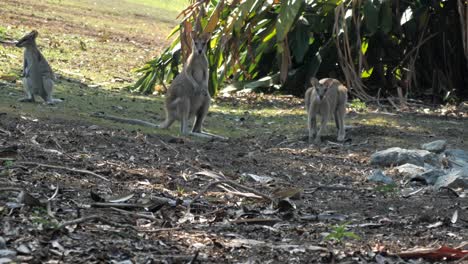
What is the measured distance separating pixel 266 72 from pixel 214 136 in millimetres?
5599

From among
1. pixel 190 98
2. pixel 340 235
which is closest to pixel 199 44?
pixel 190 98

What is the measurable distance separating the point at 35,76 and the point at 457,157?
258 inches

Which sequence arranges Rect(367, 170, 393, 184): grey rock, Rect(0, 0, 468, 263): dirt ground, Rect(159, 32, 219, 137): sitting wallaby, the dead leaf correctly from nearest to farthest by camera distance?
Rect(0, 0, 468, 263): dirt ground, the dead leaf, Rect(367, 170, 393, 184): grey rock, Rect(159, 32, 219, 137): sitting wallaby

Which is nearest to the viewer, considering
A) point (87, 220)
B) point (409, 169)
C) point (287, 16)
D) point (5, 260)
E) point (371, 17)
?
point (5, 260)

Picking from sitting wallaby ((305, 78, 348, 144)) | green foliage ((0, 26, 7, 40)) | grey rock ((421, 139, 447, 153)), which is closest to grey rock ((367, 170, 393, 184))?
grey rock ((421, 139, 447, 153))

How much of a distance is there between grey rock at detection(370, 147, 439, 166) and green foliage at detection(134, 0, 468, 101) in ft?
15.4

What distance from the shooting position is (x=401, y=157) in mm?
10914

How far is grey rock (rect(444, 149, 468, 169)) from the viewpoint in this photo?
10.9m

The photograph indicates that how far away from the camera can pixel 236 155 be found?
432 inches

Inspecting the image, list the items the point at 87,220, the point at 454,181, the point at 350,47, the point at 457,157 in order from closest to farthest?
the point at 87,220 → the point at 454,181 → the point at 457,157 → the point at 350,47

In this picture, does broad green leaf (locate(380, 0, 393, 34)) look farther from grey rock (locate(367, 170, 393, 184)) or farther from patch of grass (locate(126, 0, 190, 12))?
patch of grass (locate(126, 0, 190, 12))

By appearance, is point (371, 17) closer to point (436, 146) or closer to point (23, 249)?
point (436, 146)

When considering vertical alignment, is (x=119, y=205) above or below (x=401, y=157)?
above

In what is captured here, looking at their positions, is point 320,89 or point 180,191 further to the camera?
point 320,89
